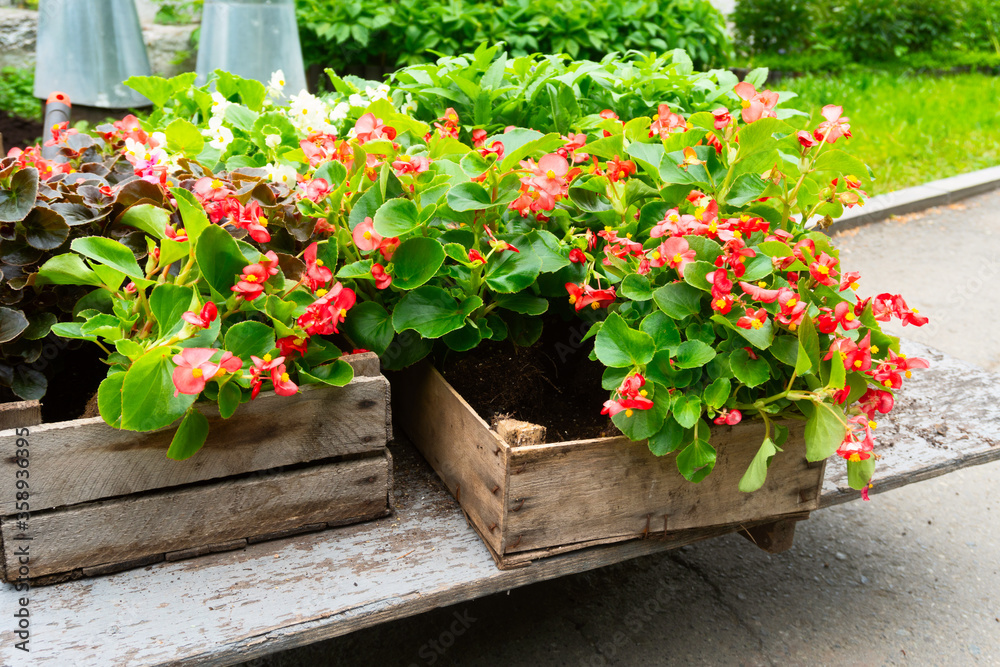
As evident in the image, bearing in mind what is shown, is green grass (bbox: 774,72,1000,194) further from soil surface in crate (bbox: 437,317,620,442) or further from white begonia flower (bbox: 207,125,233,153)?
white begonia flower (bbox: 207,125,233,153)

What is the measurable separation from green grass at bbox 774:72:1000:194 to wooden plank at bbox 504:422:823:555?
3.64 meters

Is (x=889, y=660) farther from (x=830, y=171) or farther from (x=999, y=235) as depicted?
(x=999, y=235)

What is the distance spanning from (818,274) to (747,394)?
20 centimetres

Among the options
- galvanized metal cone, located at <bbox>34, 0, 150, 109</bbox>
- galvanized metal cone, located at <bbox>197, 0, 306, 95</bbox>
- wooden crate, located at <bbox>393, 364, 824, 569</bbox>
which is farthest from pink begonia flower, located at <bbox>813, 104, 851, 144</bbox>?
galvanized metal cone, located at <bbox>34, 0, 150, 109</bbox>

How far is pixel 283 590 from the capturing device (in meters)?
1.07

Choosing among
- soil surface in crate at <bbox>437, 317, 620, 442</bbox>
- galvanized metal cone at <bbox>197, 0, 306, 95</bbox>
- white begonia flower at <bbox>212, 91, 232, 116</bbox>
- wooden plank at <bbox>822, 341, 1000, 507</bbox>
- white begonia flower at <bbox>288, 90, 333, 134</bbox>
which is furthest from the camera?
galvanized metal cone at <bbox>197, 0, 306, 95</bbox>

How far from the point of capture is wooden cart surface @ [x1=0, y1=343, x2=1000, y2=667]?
973mm

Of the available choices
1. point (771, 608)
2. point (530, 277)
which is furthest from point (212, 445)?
point (771, 608)

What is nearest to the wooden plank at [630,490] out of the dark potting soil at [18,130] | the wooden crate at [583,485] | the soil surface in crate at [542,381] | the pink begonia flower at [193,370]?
the wooden crate at [583,485]

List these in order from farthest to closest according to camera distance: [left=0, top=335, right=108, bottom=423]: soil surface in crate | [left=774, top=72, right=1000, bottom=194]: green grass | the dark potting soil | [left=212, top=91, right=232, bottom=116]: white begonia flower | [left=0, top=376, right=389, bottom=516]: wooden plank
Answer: [left=774, top=72, right=1000, bottom=194]: green grass
the dark potting soil
[left=212, top=91, right=232, bottom=116]: white begonia flower
[left=0, top=335, right=108, bottom=423]: soil surface in crate
[left=0, top=376, right=389, bottom=516]: wooden plank

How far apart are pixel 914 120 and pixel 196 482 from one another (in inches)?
255

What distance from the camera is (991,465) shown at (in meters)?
2.47

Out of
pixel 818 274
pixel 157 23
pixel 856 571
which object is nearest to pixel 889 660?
pixel 856 571

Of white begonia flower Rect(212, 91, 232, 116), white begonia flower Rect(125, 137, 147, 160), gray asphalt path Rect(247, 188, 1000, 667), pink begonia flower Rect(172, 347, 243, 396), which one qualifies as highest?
white begonia flower Rect(212, 91, 232, 116)
